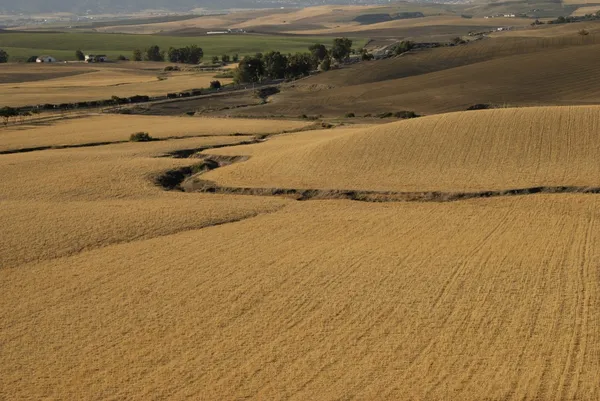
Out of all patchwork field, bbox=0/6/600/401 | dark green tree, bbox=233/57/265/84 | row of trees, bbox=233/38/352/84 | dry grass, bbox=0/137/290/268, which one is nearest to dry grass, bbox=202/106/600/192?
patchwork field, bbox=0/6/600/401

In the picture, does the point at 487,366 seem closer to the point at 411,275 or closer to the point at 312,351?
the point at 312,351

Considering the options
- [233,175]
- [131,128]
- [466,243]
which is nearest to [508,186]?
[466,243]

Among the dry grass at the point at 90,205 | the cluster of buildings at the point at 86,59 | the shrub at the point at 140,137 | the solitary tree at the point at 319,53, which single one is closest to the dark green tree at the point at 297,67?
the solitary tree at the point at 319,53

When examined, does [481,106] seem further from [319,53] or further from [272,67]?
[319,53]

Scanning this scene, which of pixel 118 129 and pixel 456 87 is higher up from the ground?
pixel 456 87

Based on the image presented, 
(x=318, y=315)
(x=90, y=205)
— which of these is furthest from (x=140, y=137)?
(x=318, y=315)

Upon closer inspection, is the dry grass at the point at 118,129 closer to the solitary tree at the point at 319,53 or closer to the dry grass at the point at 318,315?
the dry grass at the point at 318,315

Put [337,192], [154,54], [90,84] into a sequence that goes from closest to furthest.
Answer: [337,192]
[90,84]
[154,54]
